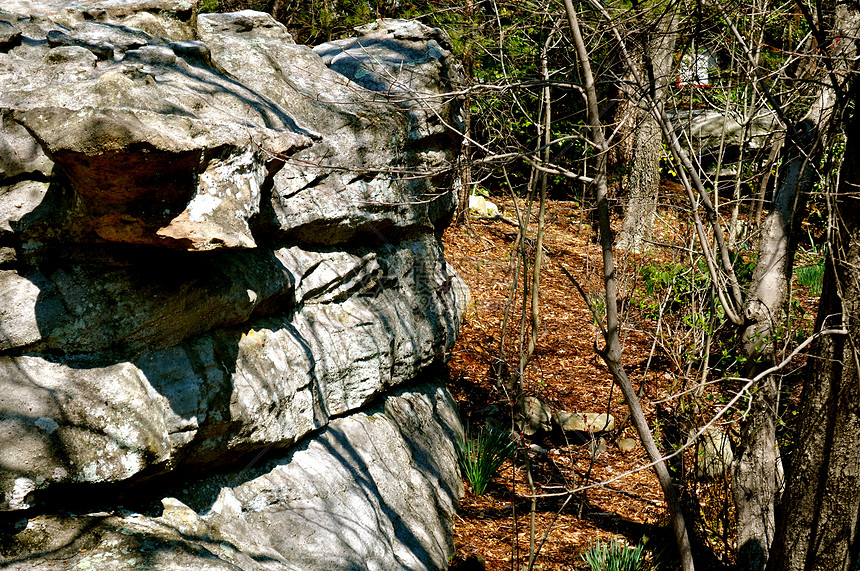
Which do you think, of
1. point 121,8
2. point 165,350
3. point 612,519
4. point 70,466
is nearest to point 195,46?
point 121,8

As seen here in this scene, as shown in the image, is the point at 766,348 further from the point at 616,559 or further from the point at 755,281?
the point at 616,559

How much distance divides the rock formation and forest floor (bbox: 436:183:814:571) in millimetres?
574

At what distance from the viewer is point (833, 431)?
133 inches

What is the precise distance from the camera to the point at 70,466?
8.56 ft

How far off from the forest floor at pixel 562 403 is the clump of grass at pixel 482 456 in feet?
0.65

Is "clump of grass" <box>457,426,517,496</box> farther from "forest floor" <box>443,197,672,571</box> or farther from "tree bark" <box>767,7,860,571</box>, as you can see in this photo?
"tree bark" <box>767,7,860,571</box>

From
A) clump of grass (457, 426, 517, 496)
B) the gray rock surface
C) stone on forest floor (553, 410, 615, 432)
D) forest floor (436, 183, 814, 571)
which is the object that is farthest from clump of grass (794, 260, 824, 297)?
the gray rock surface

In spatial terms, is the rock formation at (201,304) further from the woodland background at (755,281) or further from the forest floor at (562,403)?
the woodland background at (755,281)

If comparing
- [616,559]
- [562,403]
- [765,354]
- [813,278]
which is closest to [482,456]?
[616,559]

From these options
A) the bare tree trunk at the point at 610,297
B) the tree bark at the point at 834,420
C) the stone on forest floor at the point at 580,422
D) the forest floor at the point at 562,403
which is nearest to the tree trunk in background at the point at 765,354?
the forest floor at the point at 562,403

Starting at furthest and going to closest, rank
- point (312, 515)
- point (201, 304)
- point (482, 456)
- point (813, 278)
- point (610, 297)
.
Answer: point (813, 278), point (482, 456), point (312, 515), point (610, 297), point (201, 304)

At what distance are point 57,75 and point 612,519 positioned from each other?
14.9ft

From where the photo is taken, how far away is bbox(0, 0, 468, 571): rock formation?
2.63m

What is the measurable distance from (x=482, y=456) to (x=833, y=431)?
2537 millimetres
